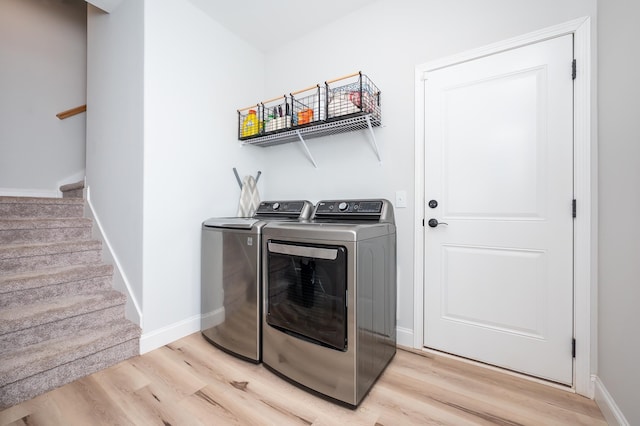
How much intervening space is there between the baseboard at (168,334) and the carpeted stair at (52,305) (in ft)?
0.19

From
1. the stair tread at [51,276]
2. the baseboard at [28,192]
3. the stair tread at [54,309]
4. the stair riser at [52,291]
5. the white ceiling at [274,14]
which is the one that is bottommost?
the stair tread at [54,309]

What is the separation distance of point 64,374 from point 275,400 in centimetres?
117

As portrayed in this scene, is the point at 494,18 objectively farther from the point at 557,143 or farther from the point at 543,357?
the point at 543,357

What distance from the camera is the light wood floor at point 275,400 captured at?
1.22m

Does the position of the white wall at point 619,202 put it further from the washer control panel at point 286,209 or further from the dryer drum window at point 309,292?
the washer control panel at point 286,209

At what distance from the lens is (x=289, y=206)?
7.16ft

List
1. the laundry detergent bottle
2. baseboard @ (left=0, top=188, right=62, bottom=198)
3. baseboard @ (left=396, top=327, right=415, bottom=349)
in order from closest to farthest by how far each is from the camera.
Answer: baseboard @ (left=396, top=327, right=415, bottom=349) → the laundry detergent bottle → baseboard @ (left=0, top=188, right=62, bottom=198)

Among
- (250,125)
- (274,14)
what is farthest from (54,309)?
(274,14)

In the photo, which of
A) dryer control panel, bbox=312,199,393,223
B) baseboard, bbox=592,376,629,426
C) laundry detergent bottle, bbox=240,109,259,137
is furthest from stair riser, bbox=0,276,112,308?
baseboard, bbox=592,376,629,426

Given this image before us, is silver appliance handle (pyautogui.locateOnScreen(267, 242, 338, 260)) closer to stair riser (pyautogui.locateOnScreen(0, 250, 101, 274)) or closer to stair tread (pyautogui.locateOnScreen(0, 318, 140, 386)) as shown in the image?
stair tread (pyautogui.locateOnScreen(0, 318, 140, 386))

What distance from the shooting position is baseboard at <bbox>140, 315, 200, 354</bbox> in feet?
5.85

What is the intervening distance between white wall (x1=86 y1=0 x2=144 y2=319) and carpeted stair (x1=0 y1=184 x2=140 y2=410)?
0.56ft

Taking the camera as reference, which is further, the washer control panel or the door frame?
the washer control panel

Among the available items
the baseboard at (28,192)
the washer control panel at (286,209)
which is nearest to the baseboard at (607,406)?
the washer control panel at (286,209)
